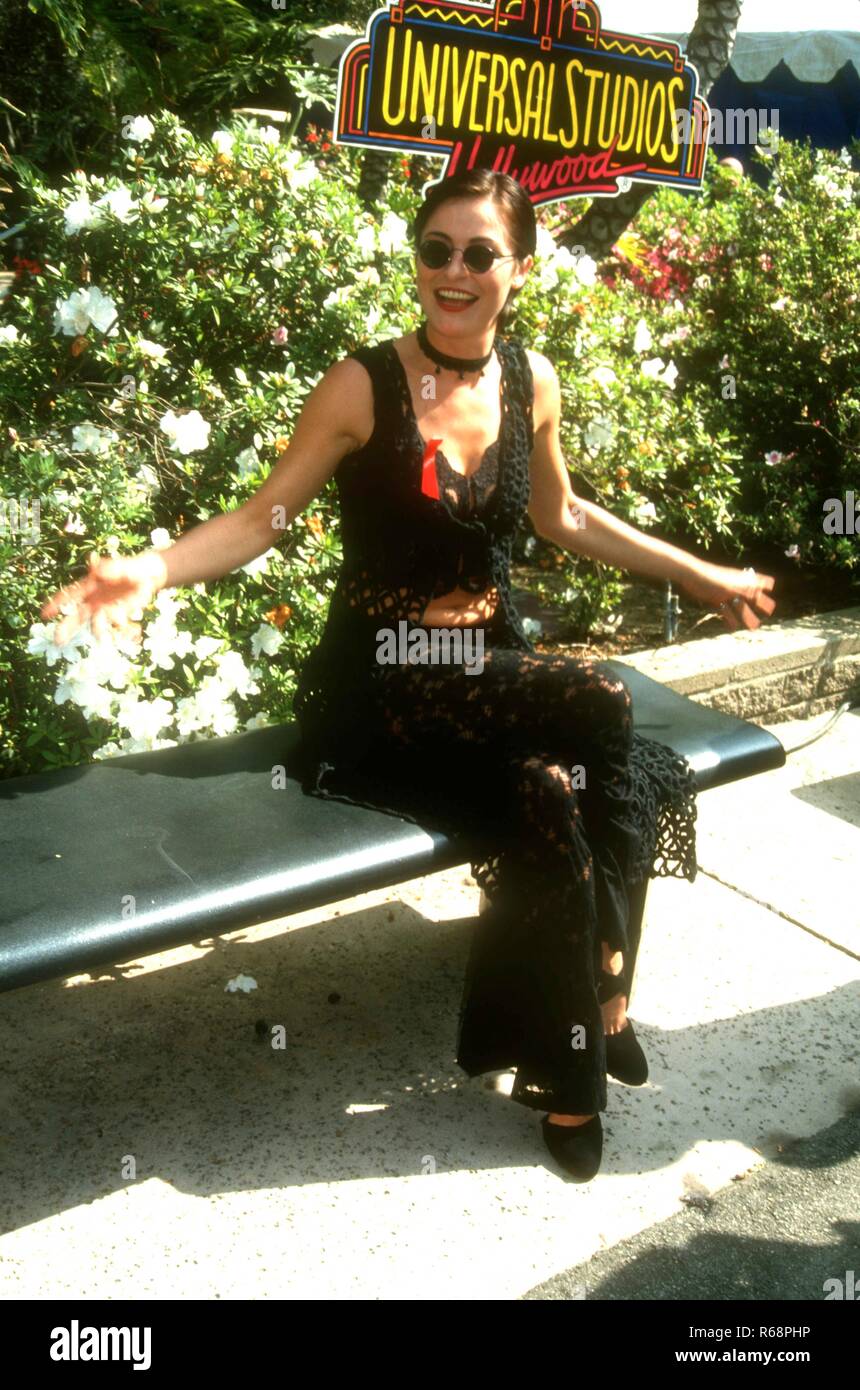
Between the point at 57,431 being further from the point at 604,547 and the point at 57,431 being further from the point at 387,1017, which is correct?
the point at 387,1017

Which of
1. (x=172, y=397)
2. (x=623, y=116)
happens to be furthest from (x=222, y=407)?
(x=623, y=116)

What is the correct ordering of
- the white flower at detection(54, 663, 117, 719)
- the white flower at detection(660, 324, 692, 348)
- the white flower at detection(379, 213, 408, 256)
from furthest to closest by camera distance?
the white flower at detection(660, 324, 692, 348)
the white flower at detection(379, 213, 408, 256)
the white flower at detection(54, 663, 117, 719)

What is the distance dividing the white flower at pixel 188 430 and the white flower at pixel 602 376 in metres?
1.80

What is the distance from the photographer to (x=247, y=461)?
4023 millimetres

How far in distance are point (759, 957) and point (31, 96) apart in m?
9.31

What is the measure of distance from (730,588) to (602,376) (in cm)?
201

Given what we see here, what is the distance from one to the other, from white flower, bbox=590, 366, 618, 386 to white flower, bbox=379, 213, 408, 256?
3.21ft

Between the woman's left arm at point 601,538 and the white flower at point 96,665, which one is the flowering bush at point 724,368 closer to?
the woman's left arm at point 601,538

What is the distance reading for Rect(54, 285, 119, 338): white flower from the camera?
3.98 metres

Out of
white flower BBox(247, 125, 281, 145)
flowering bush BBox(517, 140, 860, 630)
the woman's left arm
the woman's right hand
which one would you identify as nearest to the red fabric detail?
the woman's left arm

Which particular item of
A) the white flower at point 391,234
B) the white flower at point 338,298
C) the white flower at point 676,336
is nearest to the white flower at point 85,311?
the white flower at point 338,298

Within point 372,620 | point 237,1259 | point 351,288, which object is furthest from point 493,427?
point 237,1259

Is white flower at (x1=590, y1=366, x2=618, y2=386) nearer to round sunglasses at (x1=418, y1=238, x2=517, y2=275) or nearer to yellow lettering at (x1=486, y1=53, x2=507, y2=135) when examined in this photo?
yellow lettering at (x1=486, y1=53, x2=507, y2=135)
